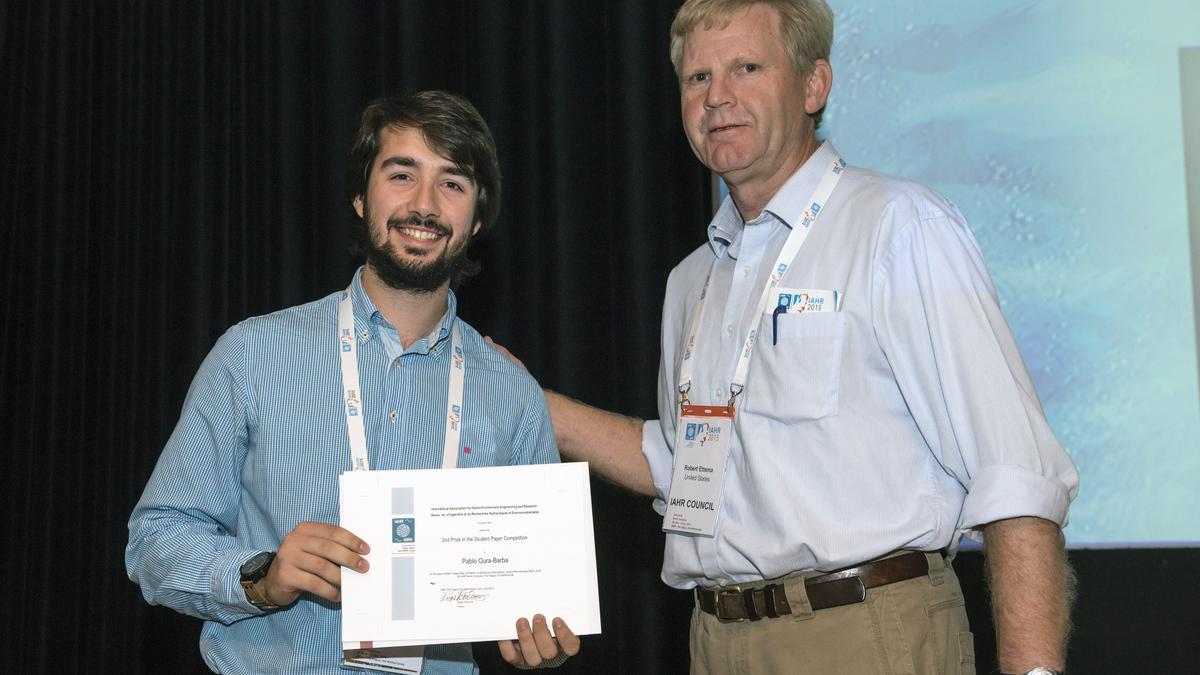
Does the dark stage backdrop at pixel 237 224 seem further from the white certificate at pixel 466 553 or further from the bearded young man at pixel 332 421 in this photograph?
the white certificate at pixel 466 553

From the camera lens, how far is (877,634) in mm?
2037

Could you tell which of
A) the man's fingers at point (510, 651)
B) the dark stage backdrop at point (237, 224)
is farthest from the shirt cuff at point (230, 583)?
the dark stage backdrop at point (237, 224)

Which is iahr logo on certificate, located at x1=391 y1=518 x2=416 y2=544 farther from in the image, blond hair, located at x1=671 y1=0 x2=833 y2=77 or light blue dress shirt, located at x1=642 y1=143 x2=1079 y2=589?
blond hair, located at x1=671 y1=0 x2=833 y2=77

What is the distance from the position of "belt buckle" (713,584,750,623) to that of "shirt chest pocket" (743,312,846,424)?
1.21 feet

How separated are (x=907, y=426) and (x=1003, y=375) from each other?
0.25m

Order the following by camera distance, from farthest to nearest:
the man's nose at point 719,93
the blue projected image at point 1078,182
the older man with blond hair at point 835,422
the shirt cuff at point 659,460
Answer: the blue projected image at point 1078,182 < the shirt cuff at point 659,460 < the man's nose at point 719,93 < the older man with blond hair at point 835,422

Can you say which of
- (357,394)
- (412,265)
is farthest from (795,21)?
(357,394)

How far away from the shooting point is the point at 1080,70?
3090 mm

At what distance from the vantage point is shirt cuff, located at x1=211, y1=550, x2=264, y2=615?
184 centimetres

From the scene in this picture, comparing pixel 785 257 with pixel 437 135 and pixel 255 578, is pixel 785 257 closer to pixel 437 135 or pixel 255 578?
pixel 437 135

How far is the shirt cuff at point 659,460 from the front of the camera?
2.62 metres

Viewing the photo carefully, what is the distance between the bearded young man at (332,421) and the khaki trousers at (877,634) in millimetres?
484

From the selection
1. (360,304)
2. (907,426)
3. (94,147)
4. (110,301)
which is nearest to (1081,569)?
(907,426)

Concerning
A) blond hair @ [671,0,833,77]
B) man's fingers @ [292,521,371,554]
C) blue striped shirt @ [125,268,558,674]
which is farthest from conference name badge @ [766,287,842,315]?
man's fingers @ [292,521,371,554]
